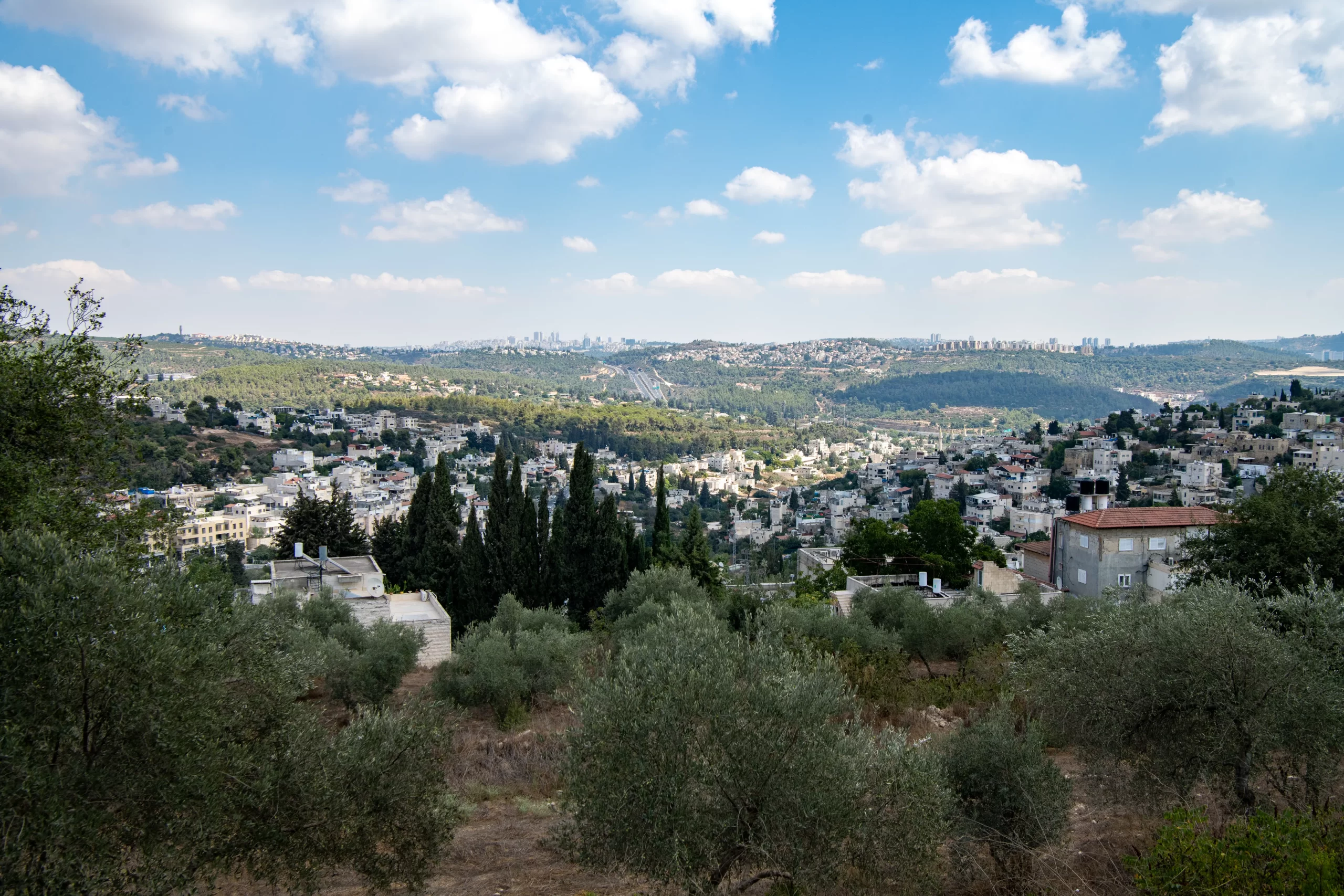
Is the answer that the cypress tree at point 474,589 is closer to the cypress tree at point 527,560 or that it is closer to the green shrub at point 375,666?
the cypress tree at point 527,560

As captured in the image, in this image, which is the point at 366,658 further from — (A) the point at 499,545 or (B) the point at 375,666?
(A) the point at 499,545

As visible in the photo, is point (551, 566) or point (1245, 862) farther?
point (551, 566)

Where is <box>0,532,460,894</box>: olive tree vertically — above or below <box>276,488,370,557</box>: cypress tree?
above

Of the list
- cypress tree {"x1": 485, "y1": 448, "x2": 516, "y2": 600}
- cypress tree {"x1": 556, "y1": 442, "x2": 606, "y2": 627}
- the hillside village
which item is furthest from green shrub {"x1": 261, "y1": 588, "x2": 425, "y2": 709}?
the hillside village

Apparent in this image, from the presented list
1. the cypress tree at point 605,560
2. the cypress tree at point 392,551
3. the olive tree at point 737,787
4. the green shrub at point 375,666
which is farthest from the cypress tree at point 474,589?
the olive tree at point 737,787

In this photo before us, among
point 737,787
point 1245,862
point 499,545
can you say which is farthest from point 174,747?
point 499,545

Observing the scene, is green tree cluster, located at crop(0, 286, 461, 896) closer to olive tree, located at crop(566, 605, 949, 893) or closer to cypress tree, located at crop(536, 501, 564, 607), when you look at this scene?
olive tree, located at crop(566, 605, 949, 893)

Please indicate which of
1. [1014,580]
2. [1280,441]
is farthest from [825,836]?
[1280,441]

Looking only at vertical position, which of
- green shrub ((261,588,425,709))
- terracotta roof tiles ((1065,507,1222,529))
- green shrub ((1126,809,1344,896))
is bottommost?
green shrub ((261,588,425,709))
